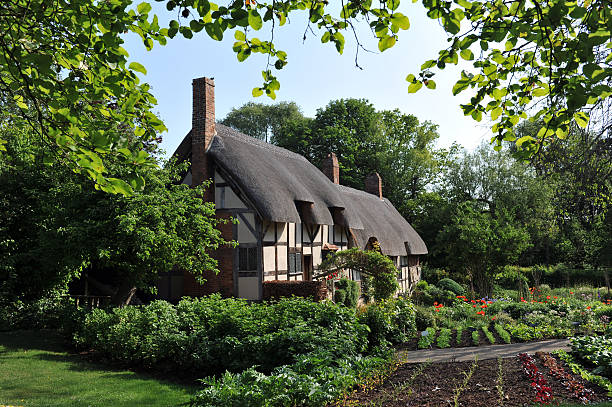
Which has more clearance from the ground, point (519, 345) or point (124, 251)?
point (124, 251)

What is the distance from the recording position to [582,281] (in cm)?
2603

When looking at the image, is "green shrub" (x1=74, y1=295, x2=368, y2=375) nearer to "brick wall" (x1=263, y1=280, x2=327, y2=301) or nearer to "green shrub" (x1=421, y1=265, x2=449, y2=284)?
"brick wall" (x1=263, y1=280, x2=327, y2=301)

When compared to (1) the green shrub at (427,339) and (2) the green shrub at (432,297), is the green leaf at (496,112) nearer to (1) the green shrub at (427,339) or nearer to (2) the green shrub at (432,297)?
(1) the green shrub at (427,339)

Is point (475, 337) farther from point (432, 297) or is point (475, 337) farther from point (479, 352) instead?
point (432, 297)

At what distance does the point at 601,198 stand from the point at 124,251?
1070 centimetres

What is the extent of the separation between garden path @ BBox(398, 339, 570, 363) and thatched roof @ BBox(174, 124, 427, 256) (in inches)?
252


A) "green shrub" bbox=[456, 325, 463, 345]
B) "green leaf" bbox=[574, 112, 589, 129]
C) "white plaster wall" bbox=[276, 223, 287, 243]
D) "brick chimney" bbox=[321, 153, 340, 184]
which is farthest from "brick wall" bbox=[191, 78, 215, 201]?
"green leaf" bbox=[574, 112, 589, 129]

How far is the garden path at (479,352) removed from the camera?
26.9ft

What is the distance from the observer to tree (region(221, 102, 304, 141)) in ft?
140

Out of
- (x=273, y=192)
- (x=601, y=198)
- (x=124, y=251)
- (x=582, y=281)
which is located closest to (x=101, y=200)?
(x=124, y=251)

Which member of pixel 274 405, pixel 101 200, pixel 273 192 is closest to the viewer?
pixel 274 405

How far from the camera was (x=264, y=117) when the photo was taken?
141 ft

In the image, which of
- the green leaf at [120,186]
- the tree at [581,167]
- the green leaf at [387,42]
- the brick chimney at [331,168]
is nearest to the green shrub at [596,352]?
the tree at [581,167]

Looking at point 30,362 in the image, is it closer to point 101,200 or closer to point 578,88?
point 101,200
